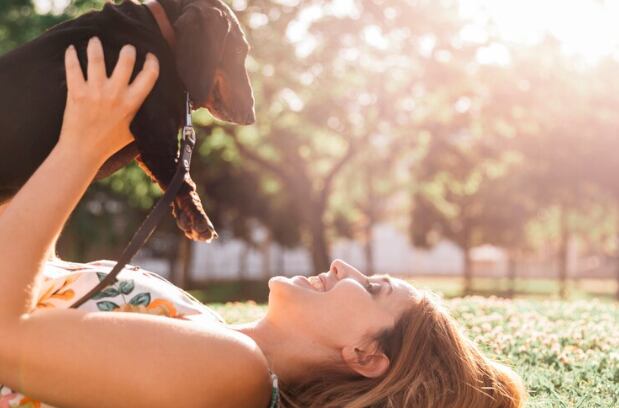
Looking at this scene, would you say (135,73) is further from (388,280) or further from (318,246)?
(318,246)

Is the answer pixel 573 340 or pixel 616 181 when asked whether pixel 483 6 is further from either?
pixel 573 340

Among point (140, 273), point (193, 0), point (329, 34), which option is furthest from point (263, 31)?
point (140, 273)

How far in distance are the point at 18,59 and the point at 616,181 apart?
22.5 meters

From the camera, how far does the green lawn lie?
2.90 m

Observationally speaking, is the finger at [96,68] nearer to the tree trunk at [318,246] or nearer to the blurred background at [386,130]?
the blurred background at [386,130]

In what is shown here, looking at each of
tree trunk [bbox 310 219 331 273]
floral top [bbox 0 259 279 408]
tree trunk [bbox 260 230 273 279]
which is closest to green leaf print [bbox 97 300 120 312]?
floral top [bbox 0 259 279 408]

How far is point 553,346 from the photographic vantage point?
3492mm

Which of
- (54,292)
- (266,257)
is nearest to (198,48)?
(54,292)

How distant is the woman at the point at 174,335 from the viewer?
2016mm

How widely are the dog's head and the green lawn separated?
4.77ft

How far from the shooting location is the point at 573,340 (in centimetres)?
361

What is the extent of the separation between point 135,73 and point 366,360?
1375 millimetres

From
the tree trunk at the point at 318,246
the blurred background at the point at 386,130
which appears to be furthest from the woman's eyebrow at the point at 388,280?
the tree trunk at the point at 318,246

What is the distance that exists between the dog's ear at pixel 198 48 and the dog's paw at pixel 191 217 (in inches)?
18.7
